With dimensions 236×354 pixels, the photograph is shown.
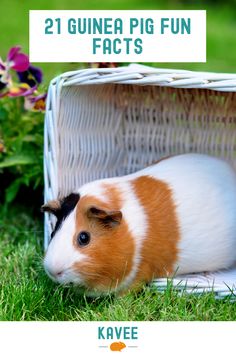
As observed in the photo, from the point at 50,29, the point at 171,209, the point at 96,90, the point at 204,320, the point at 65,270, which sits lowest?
the point at 204,320

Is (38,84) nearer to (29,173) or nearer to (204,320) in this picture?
(29,173)

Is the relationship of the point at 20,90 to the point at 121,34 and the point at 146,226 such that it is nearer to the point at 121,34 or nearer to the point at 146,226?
the point at 121,34

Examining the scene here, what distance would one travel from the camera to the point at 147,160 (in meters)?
3.18

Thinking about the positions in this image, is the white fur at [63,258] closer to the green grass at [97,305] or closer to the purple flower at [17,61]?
the green grass at [97,305]

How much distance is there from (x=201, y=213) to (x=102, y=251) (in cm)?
49

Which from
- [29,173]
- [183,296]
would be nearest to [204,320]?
[183,296]

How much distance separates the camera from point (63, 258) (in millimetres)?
2256

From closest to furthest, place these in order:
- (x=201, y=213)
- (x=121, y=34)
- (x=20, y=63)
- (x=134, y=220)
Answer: (x=134, y=220) → (x=201, y=213) → (x=121, y=34) → (x=20, y=63)

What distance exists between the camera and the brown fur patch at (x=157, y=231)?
2.45 m

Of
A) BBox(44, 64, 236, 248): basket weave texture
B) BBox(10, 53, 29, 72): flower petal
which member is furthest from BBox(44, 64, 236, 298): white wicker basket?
BBox(10, 53, 29, 72): flower petal
